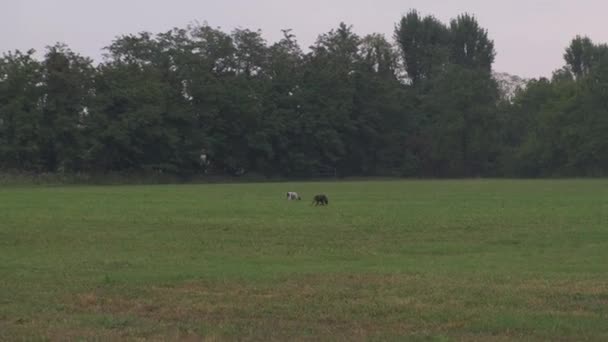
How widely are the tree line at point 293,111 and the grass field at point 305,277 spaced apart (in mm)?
55471

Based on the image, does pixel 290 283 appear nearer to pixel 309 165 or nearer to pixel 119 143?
pixel 119 143

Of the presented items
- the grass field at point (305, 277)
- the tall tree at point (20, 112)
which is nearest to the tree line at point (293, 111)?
the tall tree at point (20, 112)

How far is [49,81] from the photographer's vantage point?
8394 centimetres

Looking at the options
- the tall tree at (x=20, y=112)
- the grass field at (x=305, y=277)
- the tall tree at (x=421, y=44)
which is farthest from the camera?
the tall tree at (x=421, y=44)

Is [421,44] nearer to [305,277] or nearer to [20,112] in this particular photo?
[20,112]

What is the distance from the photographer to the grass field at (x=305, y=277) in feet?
33.5

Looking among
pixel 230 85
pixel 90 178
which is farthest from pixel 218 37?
pixel 90 178

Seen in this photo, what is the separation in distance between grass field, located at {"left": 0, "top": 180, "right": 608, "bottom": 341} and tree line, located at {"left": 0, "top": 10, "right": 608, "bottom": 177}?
55471 millimetres

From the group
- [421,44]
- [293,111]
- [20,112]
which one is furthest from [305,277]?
[421,44]

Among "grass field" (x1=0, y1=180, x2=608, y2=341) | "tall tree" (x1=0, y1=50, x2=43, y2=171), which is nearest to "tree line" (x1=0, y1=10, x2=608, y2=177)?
"tall tree" (x1=0, y1=50, x2=43, y2=171)

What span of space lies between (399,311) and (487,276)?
4043 millimetres

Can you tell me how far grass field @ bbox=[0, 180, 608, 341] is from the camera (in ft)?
33.5

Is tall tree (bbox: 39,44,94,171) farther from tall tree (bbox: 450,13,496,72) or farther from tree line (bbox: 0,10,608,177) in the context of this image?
tall tree (bbox: 450,13,496,72)

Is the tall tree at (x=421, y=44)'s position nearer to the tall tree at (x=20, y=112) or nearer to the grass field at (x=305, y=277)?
the tall tree at (x=20, y=112)
